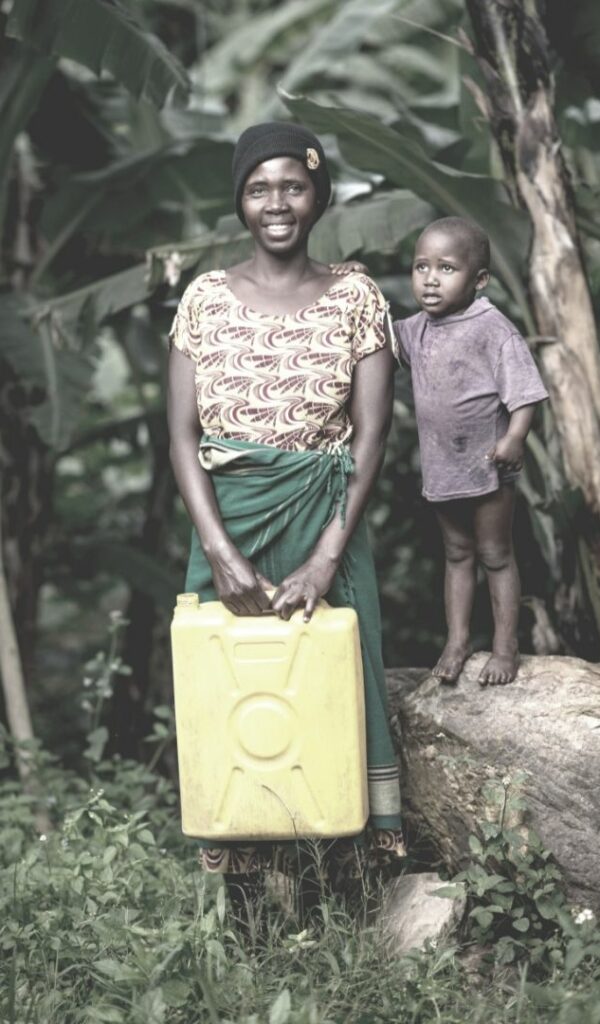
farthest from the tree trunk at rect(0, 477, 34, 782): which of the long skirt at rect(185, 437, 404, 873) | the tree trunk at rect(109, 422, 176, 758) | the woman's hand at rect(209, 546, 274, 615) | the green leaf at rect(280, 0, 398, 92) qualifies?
the green leaf at rect(280, 0, 398, 92)

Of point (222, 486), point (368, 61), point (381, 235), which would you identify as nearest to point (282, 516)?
point (222, 486)

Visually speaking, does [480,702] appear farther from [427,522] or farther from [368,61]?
[368,61]

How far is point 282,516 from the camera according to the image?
12.0ft

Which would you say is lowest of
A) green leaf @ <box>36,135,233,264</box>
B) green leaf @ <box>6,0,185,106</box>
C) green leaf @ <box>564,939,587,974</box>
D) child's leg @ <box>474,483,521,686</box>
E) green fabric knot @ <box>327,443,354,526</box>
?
green leaf @ <box>564,939,587,974</box>

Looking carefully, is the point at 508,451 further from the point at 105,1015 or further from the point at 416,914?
the point at 105,1015

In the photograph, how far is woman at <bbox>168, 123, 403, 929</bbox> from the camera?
11.8ft

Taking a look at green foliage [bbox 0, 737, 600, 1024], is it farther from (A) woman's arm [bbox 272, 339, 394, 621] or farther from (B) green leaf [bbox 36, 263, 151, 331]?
(B) green leaf [bbox 36, 263, 151, 331]

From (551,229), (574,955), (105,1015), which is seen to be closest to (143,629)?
(551,229)

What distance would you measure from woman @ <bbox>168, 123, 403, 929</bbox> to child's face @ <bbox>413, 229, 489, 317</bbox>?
0.48ft

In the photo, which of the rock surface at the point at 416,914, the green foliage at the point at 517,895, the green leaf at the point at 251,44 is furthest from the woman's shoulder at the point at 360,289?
the green leaf at the point at 251,44

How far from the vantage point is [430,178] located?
4.55 meters

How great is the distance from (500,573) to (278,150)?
130 centimetres

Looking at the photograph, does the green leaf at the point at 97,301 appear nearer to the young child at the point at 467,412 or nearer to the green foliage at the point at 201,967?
the young child at the point at 467,412

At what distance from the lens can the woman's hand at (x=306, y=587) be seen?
351cm
